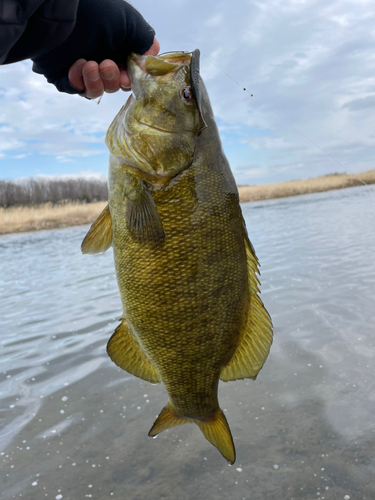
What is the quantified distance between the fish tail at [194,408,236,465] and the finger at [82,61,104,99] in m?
1.74

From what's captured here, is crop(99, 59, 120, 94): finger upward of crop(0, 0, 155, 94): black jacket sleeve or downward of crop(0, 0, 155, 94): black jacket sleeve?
downward

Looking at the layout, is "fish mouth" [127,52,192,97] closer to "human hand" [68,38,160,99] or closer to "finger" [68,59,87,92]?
"human hand" [68,38,160,99]

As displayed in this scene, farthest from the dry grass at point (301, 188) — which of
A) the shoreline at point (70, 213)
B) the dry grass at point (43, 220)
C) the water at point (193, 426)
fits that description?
the water at point (193, 426)

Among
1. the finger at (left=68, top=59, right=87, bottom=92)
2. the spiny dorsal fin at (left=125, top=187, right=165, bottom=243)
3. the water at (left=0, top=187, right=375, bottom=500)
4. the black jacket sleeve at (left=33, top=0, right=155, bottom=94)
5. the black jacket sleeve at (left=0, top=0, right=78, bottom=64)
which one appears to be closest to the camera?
the black jacket sleeve at (left=0, top=0, right=78, bottom=64)

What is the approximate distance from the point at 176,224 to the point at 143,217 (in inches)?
5.4

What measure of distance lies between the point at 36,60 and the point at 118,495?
8.93 feet

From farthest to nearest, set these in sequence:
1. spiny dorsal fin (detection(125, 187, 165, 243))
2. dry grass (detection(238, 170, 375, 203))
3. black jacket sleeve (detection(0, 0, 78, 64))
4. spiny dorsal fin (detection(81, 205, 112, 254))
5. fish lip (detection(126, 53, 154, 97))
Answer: dry grass (detection(238, 170, 375, 203)), spiny dorsal fin (detection(81, 205, 112, 254)), fish lip (detection(126, 53, 154, 97)), spiny dorsal fin (detection(125, 187, 165, 243)), black jacket sleeve (detection(0, 0, 78, 64))

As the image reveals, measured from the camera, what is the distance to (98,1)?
1900 millimetres

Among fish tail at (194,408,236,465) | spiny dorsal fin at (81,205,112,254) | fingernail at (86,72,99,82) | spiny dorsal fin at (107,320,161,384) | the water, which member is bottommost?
the water

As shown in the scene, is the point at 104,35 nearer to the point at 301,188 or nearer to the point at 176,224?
the point at 176,224

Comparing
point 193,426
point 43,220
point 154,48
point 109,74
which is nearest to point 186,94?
point 109,74

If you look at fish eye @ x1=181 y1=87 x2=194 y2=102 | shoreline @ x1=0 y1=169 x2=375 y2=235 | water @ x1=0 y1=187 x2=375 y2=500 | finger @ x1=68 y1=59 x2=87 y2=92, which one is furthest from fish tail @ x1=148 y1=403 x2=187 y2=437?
shoreline @ x1=0 y1=169 x2=375 y2=235

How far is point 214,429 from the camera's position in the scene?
183cm

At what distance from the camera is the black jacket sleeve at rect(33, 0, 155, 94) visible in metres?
1.87
